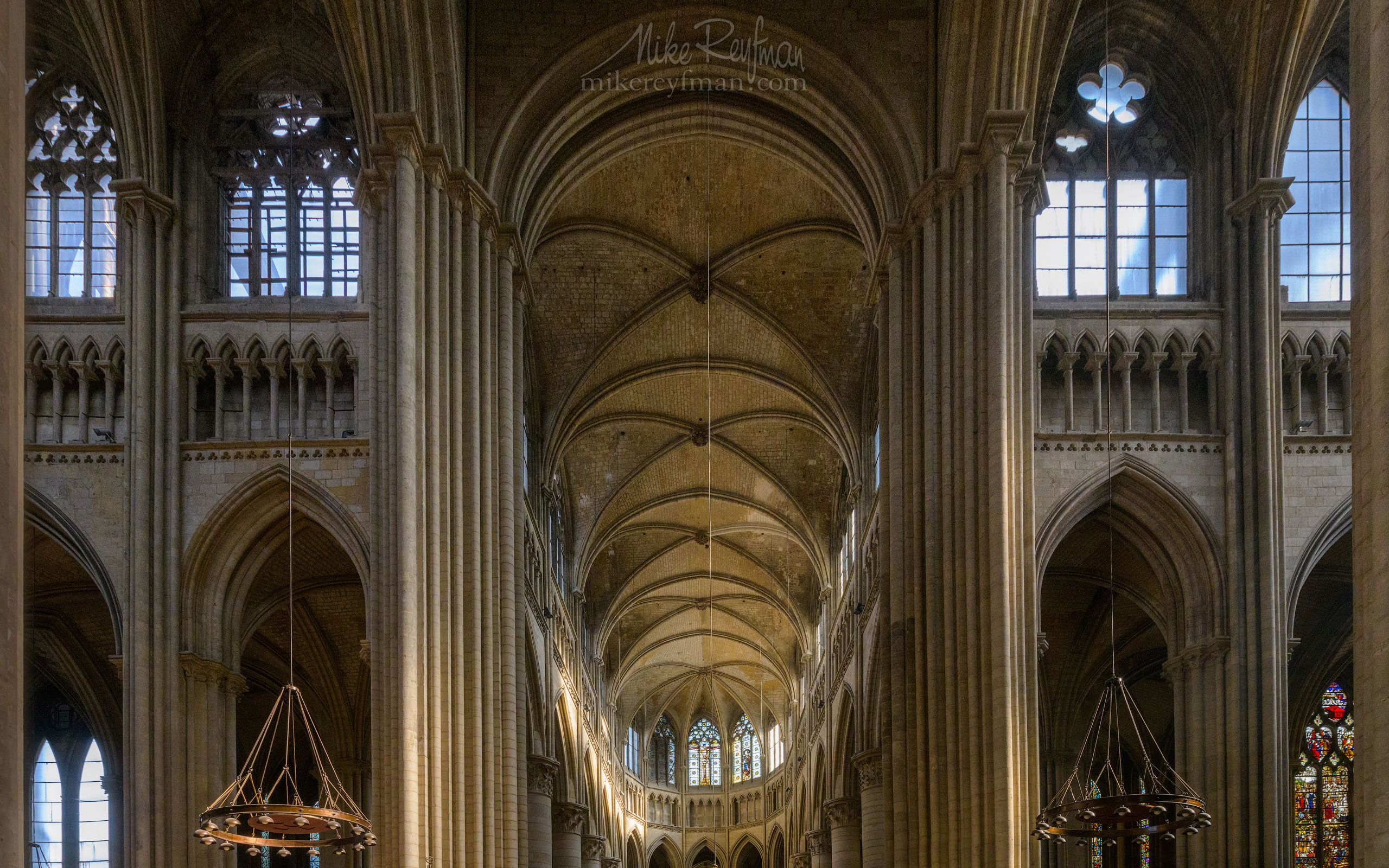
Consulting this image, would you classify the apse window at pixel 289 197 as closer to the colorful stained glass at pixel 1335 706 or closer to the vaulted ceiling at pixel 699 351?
the vaulted ceiling at pixel 699 351

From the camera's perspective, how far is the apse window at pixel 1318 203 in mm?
24156

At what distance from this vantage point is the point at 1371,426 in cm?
967

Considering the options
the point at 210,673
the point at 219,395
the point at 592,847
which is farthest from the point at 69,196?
the point at 592,847

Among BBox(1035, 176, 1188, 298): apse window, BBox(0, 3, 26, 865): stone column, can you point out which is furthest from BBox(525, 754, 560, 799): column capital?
BBox(0, 3, 26, 865): stone column

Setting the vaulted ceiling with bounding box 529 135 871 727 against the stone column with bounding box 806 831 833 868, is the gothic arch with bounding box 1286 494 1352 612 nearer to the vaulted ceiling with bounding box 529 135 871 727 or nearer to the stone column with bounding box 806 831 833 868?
the vaulted ceiling with bounding box 529 135 871 727

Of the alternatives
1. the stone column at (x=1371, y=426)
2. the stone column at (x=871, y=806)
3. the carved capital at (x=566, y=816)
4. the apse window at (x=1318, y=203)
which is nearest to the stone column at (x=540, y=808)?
the carved capital at (x=566, y=816)

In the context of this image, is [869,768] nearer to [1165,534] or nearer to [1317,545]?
[1165,534]

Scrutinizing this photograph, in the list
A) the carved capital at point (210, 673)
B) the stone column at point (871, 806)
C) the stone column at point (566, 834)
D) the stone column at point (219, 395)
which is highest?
the stone column at point (219, 395)

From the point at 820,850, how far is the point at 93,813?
21.4 metres

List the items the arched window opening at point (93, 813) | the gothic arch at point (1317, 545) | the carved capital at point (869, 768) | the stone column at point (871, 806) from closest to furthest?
the gothic arch at point (1317, 545) < the arched window opening at point (93, 813) < the carved capital at point (869, 768) < the stone column at point (871, 806)

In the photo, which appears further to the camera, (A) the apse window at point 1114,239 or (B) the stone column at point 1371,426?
(A) the apse window at point 1114,239

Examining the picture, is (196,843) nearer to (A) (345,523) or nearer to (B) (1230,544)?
(A) (345,523)

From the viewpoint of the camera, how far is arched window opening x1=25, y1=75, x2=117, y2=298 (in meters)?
23.7

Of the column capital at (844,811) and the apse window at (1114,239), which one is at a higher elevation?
the apse window at (1114,239)
